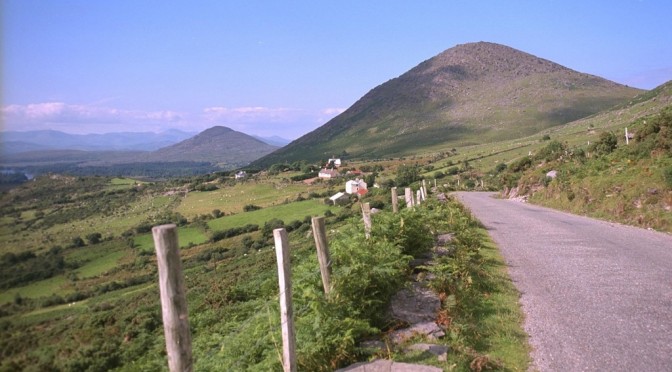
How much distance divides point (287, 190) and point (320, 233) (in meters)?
94.9

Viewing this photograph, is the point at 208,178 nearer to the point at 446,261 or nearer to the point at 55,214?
the point at 55,214

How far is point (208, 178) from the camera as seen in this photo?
133 meters

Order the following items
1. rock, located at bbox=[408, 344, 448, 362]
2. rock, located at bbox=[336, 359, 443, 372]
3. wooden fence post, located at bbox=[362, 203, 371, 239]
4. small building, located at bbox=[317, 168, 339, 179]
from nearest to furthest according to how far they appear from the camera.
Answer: rock, located at bbox=[336, 359, 443, 372], rock, located at bbox=[408, 344, 448, 362], wooden fence post, located at bbox=[362, 203, 371, 239], small building, located at bbox=[317, 168, 339, 179]

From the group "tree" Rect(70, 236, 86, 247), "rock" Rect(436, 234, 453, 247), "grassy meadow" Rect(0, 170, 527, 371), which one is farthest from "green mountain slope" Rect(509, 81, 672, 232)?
"tree" Rect(70, 236, 86, 247)

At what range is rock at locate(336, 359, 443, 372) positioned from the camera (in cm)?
566

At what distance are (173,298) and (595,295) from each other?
8050 millimetres

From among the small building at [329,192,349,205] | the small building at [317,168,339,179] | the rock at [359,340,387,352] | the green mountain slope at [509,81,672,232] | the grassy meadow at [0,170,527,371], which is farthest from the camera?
the small building at [317,168,339,179]

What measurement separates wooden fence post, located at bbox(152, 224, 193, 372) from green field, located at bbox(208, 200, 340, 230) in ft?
188

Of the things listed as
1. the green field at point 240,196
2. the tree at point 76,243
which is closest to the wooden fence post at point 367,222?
the tree at point 76,243

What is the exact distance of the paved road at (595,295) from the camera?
6332 millimetres

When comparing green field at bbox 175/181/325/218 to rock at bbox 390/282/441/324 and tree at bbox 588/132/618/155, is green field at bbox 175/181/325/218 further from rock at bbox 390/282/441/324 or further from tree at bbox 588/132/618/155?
rock at bbox 390/282/441/324

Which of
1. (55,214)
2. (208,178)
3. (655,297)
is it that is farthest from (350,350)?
(208,178)

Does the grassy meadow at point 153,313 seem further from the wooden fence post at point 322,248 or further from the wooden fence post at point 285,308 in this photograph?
the wooden fence post at point 285,308

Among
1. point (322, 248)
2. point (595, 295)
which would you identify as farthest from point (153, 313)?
point (595, 295)
